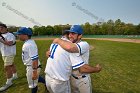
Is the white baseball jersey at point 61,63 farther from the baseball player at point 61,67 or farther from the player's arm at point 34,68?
the player's arm at point 34,68

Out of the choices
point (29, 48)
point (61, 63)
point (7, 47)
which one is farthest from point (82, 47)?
point (7, 47)

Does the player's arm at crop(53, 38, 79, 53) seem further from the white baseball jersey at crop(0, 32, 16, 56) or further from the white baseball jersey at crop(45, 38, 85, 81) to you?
the white baseball jersey at crop(0, 32, 16, 56)

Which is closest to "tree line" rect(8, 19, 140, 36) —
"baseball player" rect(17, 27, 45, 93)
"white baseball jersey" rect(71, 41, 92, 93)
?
"baseball player" rect(17, 27, 45, 93)

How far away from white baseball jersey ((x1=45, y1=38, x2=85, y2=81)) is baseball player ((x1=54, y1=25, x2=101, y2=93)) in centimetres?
11

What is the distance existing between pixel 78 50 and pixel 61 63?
1.21 ft

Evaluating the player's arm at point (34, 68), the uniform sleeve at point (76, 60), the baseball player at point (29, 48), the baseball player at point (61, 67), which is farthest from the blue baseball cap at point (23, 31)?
the uniform sleeve at point (76, 60)

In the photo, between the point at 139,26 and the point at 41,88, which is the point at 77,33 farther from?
the point at 139,26

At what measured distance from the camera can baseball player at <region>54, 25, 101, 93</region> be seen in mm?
3826

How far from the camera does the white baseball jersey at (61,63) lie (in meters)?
3.90

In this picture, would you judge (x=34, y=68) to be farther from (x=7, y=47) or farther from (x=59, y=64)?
(x=7, y=47)

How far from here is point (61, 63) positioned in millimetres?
3963

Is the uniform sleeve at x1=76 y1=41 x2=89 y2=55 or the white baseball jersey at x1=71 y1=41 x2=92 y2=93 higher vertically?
the uniform sleeve at x1=76 y1=41 x2=89 y2=55

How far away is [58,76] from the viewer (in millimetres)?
4023

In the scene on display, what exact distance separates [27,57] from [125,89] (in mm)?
3903
